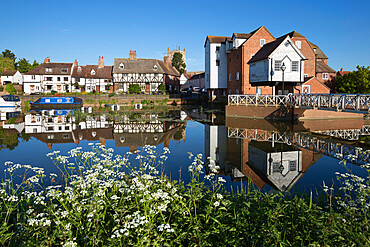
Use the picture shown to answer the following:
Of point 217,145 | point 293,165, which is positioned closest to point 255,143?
point 217,145

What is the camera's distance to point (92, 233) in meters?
4.82

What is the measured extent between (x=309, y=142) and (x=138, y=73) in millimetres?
49622

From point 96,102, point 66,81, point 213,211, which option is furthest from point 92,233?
point 66,81

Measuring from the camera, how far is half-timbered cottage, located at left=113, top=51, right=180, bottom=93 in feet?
202

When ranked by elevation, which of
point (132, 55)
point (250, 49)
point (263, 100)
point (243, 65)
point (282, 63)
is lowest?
point (263, 100)

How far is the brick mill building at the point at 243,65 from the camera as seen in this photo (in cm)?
3722

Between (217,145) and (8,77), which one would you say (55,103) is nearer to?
(217,145)

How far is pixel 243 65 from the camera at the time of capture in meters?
37.3

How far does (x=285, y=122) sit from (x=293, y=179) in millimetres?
18891

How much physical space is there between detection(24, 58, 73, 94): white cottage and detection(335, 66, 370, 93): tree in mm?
56168

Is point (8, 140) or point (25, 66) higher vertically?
point (25, 66)

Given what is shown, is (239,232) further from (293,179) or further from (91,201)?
(293,179)

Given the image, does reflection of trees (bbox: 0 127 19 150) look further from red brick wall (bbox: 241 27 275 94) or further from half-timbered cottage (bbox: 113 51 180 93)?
half-timbered cottage (bbox: 113 51 180 93)

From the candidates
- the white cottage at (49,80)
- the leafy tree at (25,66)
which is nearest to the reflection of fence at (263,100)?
the white cottage at (49,80)
